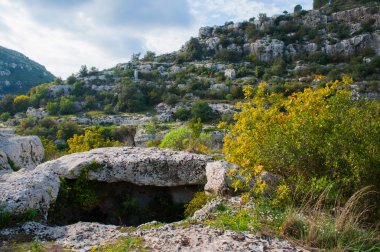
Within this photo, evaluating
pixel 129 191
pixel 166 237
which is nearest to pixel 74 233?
pixel 166 237

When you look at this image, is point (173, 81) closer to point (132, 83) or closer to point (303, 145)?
point (132, 83)

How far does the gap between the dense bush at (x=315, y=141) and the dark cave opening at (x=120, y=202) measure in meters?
3.24

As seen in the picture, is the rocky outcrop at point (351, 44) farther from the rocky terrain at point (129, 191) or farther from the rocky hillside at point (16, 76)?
the rocky hillside at point (16, 76)

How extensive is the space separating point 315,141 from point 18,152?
1088cm

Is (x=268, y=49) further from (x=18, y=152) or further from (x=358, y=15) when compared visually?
(x=18, y=152)

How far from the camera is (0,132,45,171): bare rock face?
456 inches

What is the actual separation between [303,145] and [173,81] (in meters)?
77.7

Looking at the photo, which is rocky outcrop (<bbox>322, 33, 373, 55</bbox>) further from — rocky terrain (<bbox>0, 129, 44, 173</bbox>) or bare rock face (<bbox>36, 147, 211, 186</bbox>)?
rocky terrain (<bbox>0, 129, 44, 173</bbox>)

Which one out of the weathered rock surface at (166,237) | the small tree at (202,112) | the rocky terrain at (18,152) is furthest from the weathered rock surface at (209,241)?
the small tree at (202,112)

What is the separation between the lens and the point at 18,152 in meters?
12.5

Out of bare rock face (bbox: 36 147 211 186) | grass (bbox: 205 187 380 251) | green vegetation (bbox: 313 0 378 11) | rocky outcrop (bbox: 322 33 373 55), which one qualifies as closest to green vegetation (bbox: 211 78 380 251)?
grass (bbox: 205 187 380 251)

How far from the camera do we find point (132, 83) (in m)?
77.4

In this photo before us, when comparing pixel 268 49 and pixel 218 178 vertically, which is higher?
pixel 268 49

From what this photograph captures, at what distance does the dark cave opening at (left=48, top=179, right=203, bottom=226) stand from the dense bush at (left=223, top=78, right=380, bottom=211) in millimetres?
3238
